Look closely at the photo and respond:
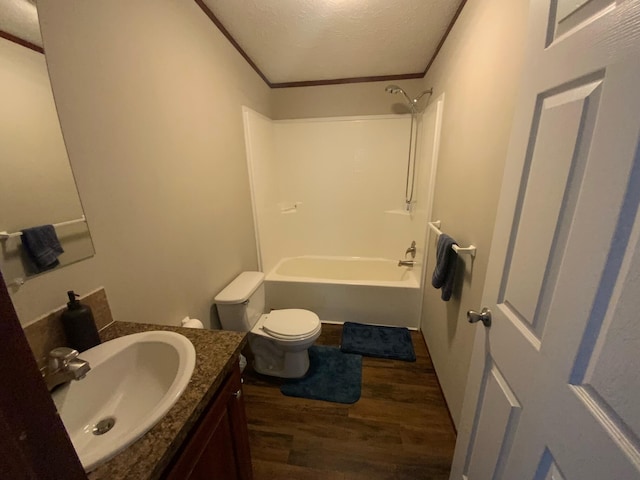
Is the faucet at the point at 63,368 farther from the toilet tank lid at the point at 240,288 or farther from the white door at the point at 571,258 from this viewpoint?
the white door at the point at 571,258

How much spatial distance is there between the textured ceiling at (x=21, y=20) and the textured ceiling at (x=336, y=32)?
97cm

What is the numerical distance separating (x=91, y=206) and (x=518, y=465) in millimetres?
1526

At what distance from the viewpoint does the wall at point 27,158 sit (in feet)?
2.19

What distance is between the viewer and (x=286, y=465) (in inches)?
51.5

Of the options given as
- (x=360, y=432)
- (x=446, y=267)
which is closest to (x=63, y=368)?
(x=360, y=432)

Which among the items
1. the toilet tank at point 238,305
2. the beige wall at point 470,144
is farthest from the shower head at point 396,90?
the toilet tank at point 238,305

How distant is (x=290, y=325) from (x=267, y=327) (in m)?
0.16

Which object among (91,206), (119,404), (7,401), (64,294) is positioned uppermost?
(91,206)

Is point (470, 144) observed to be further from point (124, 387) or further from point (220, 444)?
point (124, 387)

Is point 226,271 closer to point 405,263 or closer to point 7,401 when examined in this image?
point 7,401

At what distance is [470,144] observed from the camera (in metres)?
1.31

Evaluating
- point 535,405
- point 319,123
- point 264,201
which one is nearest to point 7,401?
point 535,405

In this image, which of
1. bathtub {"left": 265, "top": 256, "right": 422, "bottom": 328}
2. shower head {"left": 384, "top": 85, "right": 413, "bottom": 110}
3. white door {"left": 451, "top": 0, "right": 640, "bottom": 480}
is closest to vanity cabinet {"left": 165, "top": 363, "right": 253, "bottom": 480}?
white door {"left": 451, "top": 0, "right": 640, "bottom": 480}

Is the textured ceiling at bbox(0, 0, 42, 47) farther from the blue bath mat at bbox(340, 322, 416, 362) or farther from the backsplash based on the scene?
the blue bath mat at bbox(340, 322, 416, 362)
